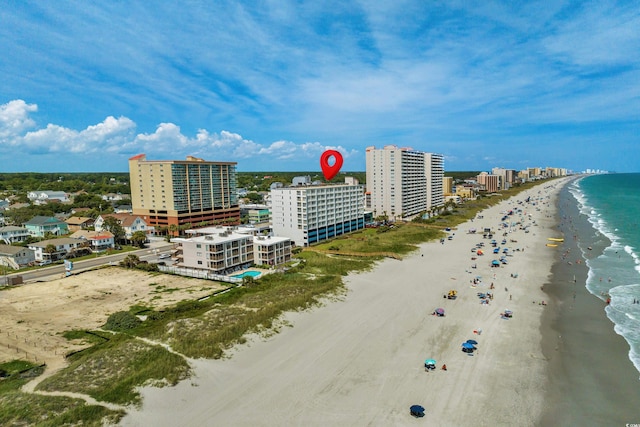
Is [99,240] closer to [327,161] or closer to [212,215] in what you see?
[212,215]

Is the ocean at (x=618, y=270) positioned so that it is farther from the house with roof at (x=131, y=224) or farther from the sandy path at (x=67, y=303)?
the house with roof at (x=131, y=224)

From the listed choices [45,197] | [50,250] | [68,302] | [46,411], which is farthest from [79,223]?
[46,411]

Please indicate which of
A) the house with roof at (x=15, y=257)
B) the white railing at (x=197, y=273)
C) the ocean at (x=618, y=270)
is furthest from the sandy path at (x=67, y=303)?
the ocean at (x=618, y=270)

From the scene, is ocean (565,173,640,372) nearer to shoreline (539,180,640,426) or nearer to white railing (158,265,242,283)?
shoreline (539,180,640,426)

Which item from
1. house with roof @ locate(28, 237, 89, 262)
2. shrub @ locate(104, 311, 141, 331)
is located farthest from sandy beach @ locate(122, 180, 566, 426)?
house with roof @ locate(28, 237, 89, 262)

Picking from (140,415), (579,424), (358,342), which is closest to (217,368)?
(140,415)

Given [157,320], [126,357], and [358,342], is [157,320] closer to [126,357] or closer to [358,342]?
[126,357]
